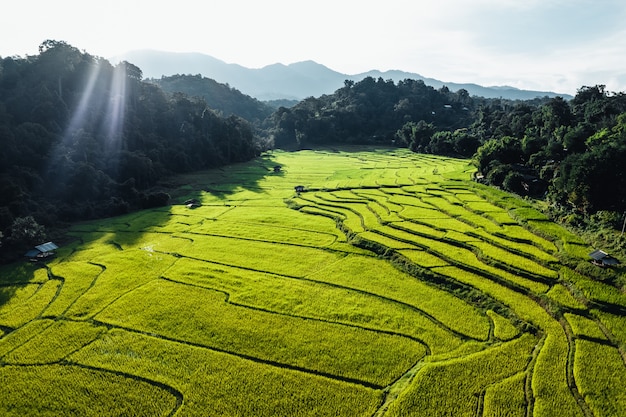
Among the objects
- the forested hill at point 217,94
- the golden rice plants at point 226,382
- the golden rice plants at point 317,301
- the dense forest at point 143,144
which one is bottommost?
the golden rice plants at point 226,382

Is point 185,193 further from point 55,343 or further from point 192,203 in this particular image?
point 55,343

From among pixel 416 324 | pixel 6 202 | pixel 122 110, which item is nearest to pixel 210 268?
pixel 416 324

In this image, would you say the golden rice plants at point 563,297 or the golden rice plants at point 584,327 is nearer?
the golden rice plants at point 584,327

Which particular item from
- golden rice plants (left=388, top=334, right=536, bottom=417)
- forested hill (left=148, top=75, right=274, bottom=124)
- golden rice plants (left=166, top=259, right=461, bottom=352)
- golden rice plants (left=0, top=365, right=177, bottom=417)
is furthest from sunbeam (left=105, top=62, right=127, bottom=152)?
forested hill (left=148, top=75, right=274, bottom=124)

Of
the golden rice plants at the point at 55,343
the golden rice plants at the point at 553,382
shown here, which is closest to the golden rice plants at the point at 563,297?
the golden rice plants at the point at 553,382

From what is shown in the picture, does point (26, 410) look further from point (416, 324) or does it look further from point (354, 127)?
point (354, 127)

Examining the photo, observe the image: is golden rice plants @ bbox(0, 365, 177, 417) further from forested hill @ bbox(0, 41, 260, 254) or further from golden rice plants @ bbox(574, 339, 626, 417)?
forested hill @ bbox(0, 41, 260, 254)

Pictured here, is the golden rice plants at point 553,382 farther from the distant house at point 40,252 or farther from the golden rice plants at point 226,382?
the distant house at point 40,252
